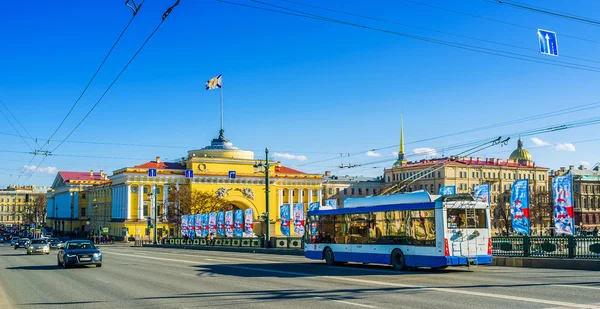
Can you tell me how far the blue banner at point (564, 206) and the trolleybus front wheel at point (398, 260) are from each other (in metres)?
12.1

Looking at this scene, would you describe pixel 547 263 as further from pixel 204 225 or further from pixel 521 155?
pixel 521 155

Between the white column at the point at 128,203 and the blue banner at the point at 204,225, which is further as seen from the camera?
the white column at the point at 128,203

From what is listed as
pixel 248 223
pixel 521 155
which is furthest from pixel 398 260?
pixel 521 155

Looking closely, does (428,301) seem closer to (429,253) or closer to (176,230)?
(429,253)

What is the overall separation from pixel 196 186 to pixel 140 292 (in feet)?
294

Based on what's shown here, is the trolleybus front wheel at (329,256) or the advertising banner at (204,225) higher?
the advertising banner at (204,225)

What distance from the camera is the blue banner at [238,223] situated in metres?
61.2

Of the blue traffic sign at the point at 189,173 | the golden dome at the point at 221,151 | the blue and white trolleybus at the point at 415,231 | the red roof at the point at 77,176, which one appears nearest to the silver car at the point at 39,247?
the blue and white trolleybus at the point at 415,231

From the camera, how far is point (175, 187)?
10725 centimetres

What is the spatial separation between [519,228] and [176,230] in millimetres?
72958

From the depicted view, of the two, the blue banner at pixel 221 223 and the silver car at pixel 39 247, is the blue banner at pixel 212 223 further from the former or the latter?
the silver car at pixel 39 247

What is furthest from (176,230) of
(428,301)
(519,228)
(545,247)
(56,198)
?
(428,301)

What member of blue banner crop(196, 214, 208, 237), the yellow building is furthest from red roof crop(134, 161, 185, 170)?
blue banner crop(196, 214, 208, 237)

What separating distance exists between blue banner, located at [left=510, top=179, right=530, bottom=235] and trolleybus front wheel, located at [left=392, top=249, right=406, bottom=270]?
1262cm
